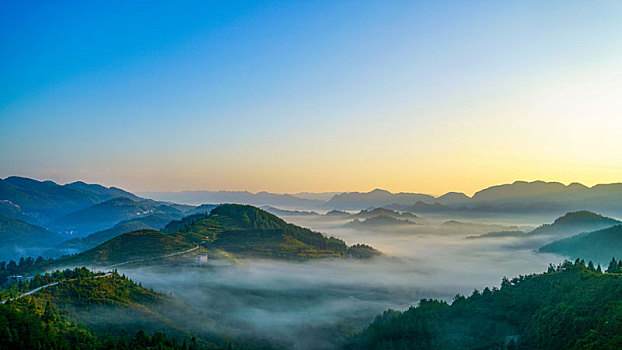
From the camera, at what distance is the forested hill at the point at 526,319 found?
85.5 meters

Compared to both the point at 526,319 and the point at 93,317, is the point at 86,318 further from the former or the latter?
the point at 526,319

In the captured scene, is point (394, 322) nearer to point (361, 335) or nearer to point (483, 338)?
point (361, 335)

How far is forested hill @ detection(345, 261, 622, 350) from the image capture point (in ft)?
281

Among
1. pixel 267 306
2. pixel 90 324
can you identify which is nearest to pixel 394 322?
pixel 267 306

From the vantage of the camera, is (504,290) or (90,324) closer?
(90,324)

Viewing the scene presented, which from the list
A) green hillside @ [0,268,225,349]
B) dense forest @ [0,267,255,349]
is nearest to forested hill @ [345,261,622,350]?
dense forest @ [0,267,255,349]

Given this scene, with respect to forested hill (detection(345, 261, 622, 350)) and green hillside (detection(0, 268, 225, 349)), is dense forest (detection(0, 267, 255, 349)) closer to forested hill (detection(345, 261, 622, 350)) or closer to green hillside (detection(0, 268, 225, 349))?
green hillside (detection(0, 268, 225, 349))

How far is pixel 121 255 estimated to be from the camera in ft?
648

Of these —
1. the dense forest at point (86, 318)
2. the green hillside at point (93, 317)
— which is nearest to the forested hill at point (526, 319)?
the dense forest at point (86, 318)

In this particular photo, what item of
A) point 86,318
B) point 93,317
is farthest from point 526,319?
point 86,318

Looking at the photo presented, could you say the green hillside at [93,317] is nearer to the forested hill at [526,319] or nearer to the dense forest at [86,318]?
the dense forest at [86,318]

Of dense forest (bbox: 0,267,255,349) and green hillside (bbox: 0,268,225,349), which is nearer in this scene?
dense forest (bbox: 0,267,255,349)

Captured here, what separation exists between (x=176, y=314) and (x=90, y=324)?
122 feet

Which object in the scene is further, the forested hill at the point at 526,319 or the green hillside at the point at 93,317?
the forested hill at the point at 526,319
